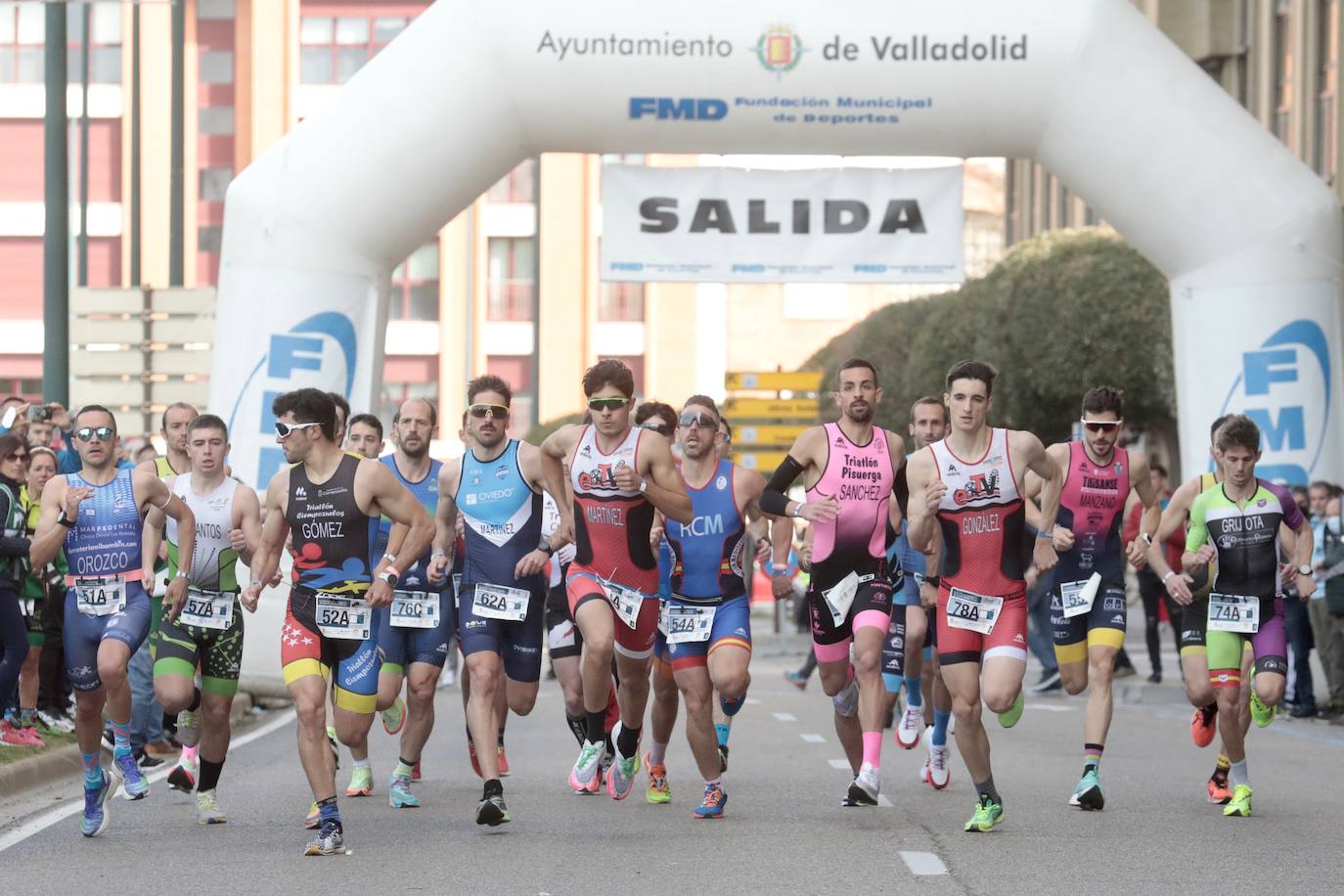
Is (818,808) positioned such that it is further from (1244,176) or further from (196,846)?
(1244,176)

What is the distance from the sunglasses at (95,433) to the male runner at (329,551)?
1303 mm

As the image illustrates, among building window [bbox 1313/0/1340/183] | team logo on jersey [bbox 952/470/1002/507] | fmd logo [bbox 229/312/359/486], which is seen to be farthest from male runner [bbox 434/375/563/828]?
building window [bbox 1313/0/1340/183]

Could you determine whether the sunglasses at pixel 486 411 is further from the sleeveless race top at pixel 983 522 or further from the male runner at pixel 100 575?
the sleeveless race top at pixel 983 522

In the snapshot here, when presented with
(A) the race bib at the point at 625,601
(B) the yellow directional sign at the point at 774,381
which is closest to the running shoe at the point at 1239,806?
(A) the race bib at the point at 625,601

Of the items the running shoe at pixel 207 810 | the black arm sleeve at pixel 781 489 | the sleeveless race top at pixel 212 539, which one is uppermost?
the black arm sleeve at pixel 781 489

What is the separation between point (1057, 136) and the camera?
17.8 meters

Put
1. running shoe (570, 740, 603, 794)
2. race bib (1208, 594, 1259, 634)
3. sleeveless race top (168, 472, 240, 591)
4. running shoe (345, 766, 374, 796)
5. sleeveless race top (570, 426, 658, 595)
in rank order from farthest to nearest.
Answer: running shoe (345, 766, 374, 796)
race bib (1208, 594, 1259, 634)
running shoe (570, 740, 603, 794)
sleeveless race top (168, 472, 240, 591)
sleeveless race top (570, 426, 658, 595)

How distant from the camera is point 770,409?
1319 inches

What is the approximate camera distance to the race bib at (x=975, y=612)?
→ 1032 centimetres

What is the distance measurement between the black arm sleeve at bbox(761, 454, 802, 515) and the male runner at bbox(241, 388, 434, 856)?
1.79 meters

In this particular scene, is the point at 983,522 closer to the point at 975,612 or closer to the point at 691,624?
the point at 975,612

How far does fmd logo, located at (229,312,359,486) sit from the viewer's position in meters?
17.8

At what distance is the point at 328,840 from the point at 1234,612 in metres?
4.56

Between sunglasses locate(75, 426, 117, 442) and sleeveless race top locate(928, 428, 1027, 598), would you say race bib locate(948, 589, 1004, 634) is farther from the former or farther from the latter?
sunglasses locate(75, 426, 117, 442)
